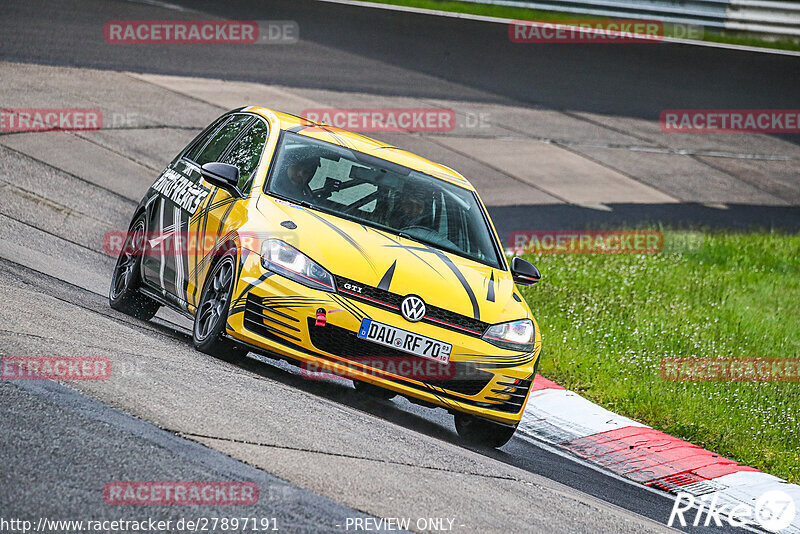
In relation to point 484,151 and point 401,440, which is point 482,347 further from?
point 484,151

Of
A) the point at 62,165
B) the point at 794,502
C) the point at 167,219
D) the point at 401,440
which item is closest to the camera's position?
the point at 401,440

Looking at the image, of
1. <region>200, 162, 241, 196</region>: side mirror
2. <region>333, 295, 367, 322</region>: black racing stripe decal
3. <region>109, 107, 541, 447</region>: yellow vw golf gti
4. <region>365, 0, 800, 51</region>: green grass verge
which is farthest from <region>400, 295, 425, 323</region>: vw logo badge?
<region>365, 0, 800, 51</region>: green grass verge

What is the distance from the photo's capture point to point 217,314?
23.0 ft

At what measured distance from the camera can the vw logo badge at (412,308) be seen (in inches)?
267

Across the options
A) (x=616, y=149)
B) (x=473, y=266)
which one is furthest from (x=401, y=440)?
(x=616, y=149)

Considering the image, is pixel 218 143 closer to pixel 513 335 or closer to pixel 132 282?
pixel 132 282

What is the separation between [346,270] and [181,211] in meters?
1.87

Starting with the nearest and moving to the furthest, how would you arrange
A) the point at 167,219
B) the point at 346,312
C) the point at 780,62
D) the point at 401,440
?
the point at 401,440, the point at 346,312, the point at 167,219, the point at 780,62

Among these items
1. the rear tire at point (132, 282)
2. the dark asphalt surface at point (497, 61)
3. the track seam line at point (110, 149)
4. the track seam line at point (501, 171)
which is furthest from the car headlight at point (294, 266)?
the dark asphalt surface at point (497, 61)

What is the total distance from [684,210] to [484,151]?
11.1 ft

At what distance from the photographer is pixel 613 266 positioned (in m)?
13.6

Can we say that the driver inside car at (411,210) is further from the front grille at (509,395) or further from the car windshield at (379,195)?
the front grille at (509,395)

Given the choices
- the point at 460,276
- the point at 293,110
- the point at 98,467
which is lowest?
the point at 293,110

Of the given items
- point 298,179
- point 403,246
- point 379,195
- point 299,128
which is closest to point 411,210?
point 379,195
